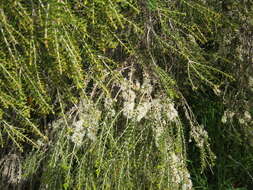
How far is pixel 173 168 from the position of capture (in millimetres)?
1747

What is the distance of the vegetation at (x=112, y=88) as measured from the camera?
50.6 inches

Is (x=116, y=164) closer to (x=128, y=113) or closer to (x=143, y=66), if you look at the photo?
(x=128, y=113)

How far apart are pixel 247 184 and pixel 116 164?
54.5 inches

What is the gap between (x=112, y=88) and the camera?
6.50 ft

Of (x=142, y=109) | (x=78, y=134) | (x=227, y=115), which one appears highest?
(x=142, y=109)

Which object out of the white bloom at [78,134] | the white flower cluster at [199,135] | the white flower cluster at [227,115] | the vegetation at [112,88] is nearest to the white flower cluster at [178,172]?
the vegetation at [112,88]

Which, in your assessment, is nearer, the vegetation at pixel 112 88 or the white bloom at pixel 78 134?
the vegetation at pixel 112 88

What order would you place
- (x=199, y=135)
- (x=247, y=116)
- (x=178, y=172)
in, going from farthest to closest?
(x=247, y=116), (x=199, y=135), (x=178, y=172)

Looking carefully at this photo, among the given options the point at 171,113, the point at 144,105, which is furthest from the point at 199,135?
the point at 144,105

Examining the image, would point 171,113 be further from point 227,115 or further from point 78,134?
point 227,115

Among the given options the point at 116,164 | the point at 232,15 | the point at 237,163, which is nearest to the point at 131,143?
the point at 116,164

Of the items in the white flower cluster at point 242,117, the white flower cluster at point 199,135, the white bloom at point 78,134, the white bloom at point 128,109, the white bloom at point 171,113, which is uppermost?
the white bloom at point 128,109

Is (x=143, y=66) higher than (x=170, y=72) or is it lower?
higher

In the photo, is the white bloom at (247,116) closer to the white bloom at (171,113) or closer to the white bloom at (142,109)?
the white bloom at (171,113)
